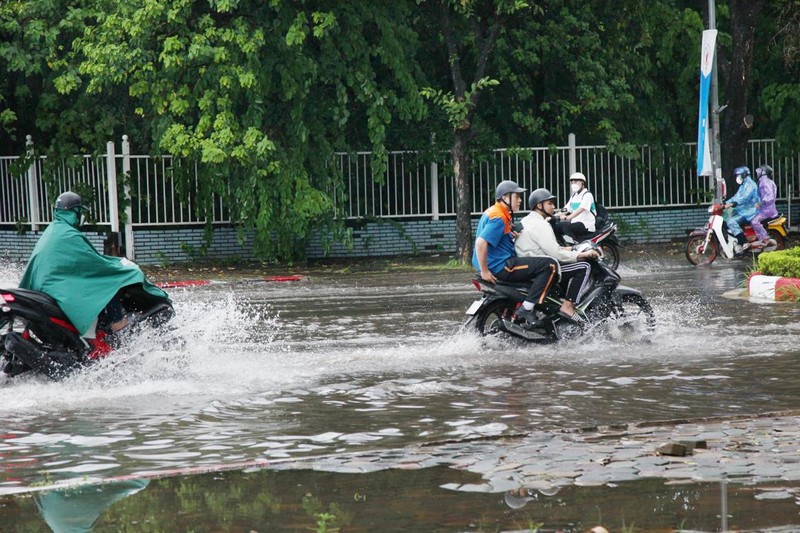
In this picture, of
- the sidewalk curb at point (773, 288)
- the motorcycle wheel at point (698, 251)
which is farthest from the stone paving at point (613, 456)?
the motorcycle wheel at point (698, 251)

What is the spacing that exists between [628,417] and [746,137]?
2085 cm

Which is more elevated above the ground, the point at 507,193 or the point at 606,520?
the point at 507,193

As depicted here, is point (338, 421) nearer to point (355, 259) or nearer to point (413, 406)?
point (413, 406)

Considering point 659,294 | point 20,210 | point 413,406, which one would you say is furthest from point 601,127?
point 413,406

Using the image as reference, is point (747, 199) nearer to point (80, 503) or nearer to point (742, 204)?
point (742, 204)

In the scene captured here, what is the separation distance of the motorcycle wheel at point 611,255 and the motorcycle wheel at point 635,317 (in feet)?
27.4

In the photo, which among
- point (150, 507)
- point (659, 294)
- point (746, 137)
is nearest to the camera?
point (150, 507)

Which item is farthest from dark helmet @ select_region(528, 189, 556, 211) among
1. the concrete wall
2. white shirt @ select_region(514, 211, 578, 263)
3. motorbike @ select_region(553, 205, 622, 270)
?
the concrete wall

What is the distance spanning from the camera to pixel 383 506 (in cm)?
625

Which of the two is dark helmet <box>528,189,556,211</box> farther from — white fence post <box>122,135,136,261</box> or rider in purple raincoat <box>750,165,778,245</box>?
white fence post <box>122,135,136,261</box>

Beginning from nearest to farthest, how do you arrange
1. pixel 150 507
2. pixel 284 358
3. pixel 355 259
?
pixel 150 507 → pixel 284 358 → pixel 355 259

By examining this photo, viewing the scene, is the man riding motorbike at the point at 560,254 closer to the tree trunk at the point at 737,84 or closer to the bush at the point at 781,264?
the bush at the point at 781,264

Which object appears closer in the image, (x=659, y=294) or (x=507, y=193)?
(x=507, y=193)

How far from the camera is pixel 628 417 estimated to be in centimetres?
877
